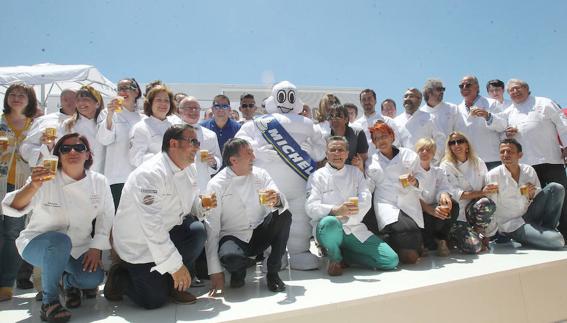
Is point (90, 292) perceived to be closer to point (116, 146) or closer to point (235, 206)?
point (235, 206)

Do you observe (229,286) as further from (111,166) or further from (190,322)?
(111,166)

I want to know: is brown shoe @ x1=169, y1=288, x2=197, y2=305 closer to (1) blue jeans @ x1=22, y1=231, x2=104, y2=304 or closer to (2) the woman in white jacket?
(1) blue jeans @ x1=22, y1=231, x2=104, y2=304

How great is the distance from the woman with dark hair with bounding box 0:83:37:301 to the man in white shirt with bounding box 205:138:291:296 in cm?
193

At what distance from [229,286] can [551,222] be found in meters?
4.34

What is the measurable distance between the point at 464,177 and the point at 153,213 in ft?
13.1

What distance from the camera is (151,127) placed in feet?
14.0

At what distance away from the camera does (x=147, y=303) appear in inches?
120

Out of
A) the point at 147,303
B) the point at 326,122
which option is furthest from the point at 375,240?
the point at 147,303

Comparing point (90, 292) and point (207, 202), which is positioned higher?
point (207, 202)

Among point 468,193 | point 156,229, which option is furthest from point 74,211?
point 468,193

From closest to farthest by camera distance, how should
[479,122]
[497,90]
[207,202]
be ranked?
[207,202], [479,122], [497,90]

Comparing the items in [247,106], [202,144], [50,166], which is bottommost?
[50,166]

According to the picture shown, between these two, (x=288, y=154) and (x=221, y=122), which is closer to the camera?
(x=288, y=154)

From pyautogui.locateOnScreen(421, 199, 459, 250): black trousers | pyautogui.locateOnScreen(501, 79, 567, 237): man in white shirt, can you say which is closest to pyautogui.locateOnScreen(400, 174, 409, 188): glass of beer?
pyautogui.locateOnScreen(421, 199, 459, 250): black trousers
